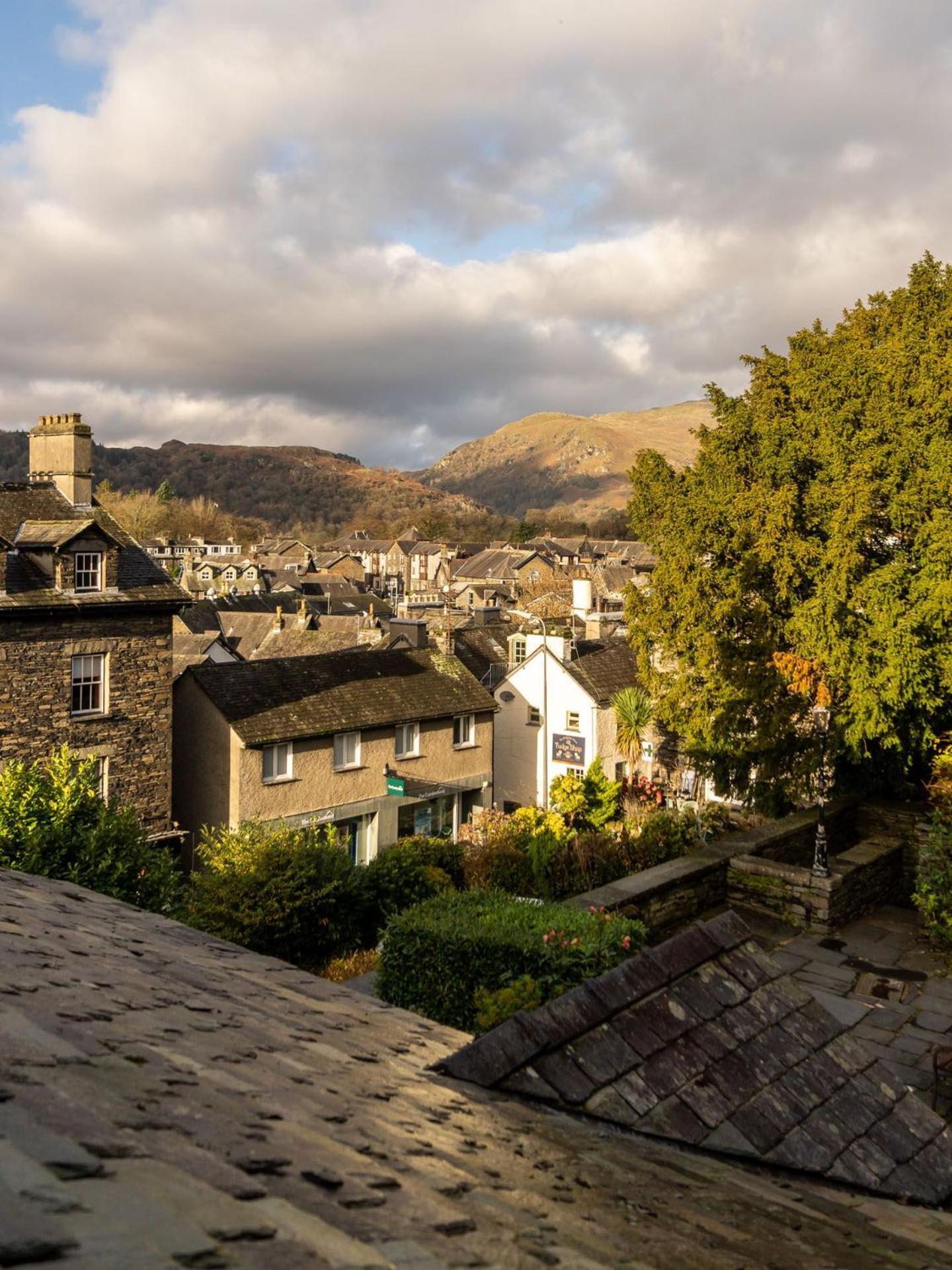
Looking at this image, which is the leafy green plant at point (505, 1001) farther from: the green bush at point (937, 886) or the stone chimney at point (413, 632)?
the stone chimney at point (413, 632)

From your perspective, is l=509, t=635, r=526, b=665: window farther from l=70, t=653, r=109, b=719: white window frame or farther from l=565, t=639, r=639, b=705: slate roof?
l=70, t=653, r=109, b=719: white window frame

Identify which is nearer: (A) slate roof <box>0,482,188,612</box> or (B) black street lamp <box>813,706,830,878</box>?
(B) black street lamp <box>813,706,830,878</box>

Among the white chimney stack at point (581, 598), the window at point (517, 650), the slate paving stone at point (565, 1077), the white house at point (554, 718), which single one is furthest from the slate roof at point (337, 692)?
the slate paving stone at point (565, 1077)

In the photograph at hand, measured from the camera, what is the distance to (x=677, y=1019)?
454 centimetres

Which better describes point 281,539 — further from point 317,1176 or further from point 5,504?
point 317,1176

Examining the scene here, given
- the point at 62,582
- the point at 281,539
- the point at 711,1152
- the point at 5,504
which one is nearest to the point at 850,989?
the point at 711,1152

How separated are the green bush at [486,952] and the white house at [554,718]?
82.3 ft

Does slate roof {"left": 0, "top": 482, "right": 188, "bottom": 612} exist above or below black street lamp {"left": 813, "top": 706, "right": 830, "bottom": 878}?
above

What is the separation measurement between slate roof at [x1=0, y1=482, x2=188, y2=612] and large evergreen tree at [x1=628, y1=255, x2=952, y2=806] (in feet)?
43.4

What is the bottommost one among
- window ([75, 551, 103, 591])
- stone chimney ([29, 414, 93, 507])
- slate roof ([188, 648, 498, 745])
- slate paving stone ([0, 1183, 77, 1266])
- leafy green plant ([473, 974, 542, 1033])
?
leafy green plant ([473, 974, 542, 1033])

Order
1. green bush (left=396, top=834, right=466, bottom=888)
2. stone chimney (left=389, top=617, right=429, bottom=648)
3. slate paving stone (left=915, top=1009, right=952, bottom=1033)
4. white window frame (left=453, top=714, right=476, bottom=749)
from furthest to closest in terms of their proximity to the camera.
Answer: stone chimney (left=389, top=617, right=429, bottom=648) → white window frame (left=453, top=714, right=476, bottom=749) → green bush (left=396, top=834, right=466, bottom=888) → slate paving stone (left=915, top=1009, right=952, bottom=1033)

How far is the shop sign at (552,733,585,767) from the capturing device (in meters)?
35.7

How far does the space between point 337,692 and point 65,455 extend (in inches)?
421

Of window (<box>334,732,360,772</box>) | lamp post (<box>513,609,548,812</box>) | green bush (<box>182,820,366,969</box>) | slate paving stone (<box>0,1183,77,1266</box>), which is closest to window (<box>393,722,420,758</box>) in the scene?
window (<box>334,732,360,772</box>)
